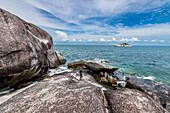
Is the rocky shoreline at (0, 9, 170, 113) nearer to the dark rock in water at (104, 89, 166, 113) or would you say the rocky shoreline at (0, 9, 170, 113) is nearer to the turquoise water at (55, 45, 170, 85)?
the dark rock in water at (104, 89, 166, 113)

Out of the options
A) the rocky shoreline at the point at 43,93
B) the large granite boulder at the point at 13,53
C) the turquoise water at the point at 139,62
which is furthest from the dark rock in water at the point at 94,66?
the large granite boulder at the point at 13,53

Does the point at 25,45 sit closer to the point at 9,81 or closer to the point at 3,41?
the point at 3,41

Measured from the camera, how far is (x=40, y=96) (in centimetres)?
454

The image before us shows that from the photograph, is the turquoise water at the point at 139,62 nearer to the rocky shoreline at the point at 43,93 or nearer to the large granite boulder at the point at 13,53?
the rocky shoreline at the point at 43,93

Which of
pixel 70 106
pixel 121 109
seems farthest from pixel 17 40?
pixel 121 109

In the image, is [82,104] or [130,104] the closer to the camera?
[82,104]

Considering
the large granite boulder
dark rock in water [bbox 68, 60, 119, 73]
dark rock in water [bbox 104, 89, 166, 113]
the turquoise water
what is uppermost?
the large granite boulder

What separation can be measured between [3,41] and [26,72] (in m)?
2.98

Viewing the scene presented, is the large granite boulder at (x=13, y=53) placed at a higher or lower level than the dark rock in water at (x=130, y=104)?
higher

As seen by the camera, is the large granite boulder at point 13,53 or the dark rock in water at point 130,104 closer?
the dark rock in water at point 130,104

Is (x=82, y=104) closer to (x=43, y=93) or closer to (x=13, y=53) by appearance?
(x=43, y=93)

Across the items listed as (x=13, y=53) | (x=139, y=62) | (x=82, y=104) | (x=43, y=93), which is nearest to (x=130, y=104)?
(x=82, y=104)

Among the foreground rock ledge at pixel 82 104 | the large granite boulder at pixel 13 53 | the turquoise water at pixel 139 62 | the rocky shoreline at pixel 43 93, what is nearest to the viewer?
the foreground rock ledge at pixel 82 104

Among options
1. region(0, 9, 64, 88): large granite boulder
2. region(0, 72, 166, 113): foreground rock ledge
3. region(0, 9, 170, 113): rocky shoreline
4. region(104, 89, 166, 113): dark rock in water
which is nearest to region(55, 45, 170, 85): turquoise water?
region(0, 9, 170, 113): rocky shoreline
